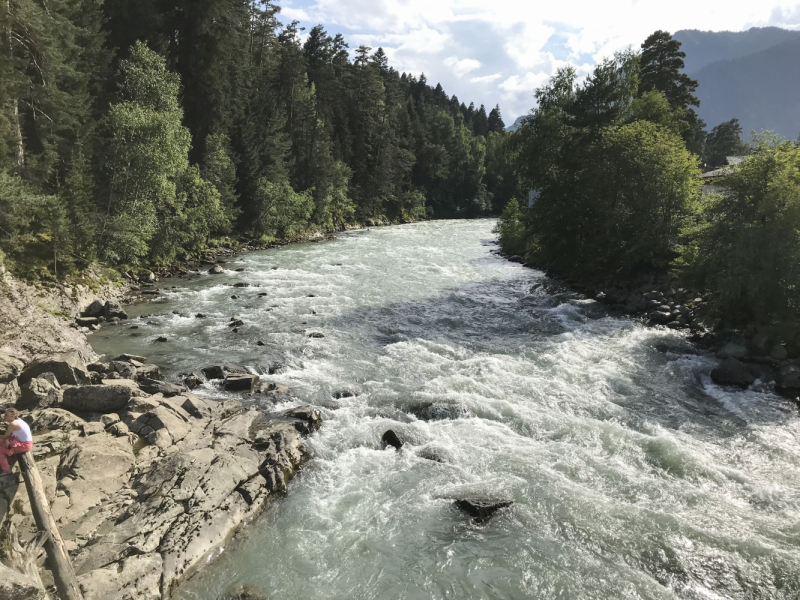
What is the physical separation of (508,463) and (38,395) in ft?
35.7

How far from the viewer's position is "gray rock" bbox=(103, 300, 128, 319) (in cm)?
1938

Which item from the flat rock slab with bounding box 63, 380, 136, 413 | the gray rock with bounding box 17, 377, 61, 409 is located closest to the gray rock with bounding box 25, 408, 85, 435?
the flat rock slab with bounding box 63, 380, 136, 413

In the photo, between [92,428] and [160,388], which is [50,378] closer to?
[160,388]

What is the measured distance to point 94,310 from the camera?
760 inches

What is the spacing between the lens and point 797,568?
769cm

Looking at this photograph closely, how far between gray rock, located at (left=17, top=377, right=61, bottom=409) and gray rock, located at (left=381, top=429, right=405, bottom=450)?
759 cm

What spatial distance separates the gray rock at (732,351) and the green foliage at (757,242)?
137 centimetres

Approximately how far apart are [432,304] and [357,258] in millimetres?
14501

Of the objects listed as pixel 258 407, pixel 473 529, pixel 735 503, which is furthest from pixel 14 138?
pixel 735 503

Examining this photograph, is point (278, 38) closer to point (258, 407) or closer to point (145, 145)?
point (145, 145)

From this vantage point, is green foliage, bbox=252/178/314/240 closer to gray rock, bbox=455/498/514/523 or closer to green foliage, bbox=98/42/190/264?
green foliage, bbox=98/42/190/264

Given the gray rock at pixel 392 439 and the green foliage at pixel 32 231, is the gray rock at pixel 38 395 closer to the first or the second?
the gray rock at pixel 392 439

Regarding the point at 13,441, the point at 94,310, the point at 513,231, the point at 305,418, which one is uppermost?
the point at 513,231

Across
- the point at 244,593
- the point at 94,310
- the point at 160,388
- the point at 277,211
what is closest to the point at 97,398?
the point at 160,388
